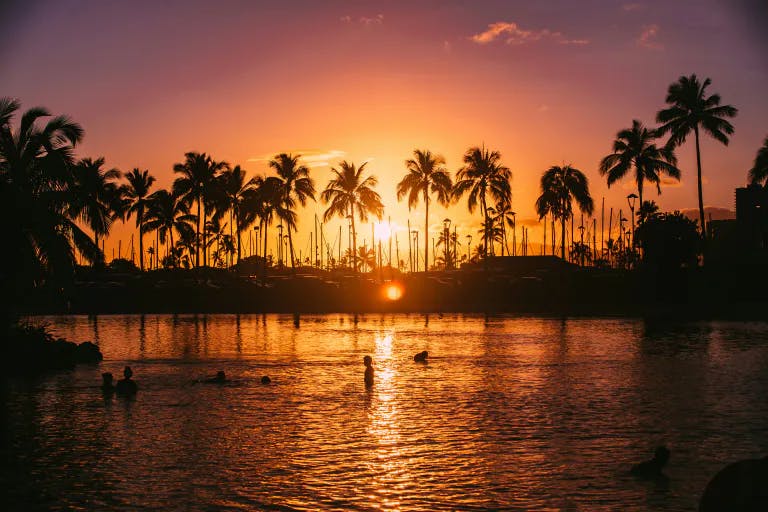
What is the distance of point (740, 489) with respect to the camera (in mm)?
8273

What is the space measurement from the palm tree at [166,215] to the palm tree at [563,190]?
42343 millimetres

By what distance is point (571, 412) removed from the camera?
20.1 meters

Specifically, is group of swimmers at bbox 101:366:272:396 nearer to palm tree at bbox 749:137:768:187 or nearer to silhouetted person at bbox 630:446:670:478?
silhouetted person at bbox 630:446:670:478

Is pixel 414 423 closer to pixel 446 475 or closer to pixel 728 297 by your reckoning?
pixel 446 475

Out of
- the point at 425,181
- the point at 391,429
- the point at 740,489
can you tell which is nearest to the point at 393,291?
the point at 425,181

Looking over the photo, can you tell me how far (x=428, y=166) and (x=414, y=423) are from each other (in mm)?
70641

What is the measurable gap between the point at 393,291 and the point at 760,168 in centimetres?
3443

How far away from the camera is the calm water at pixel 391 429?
42.5ft

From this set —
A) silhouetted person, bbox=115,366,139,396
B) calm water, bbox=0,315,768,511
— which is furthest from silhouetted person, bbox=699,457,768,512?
silhouetted person, bbox=115,366,139,396

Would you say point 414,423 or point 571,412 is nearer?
point 414,423

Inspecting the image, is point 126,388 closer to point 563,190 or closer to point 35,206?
point 35,206

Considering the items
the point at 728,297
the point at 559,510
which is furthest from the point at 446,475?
the point at 728,297

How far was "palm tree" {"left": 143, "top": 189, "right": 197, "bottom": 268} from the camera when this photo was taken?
319 feet

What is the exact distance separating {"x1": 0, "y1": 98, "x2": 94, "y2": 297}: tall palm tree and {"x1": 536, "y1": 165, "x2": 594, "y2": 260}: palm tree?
2600 inches
